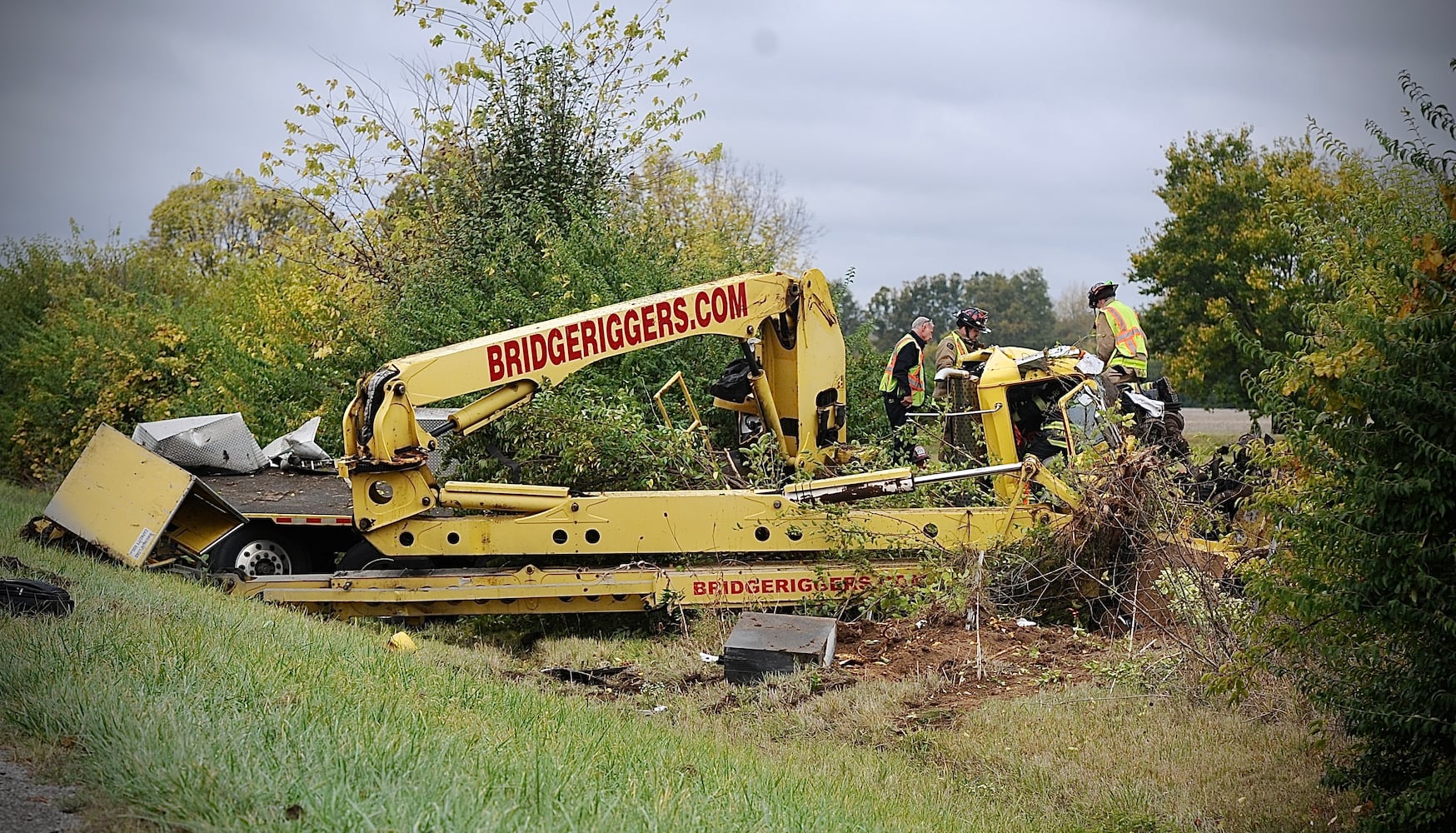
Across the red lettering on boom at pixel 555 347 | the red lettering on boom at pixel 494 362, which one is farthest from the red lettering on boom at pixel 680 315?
the red lettering on boom at pixel 494 362

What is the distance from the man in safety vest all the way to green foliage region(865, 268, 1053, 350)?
42404 mm

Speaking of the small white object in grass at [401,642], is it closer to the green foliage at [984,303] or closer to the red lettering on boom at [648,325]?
the red lettering on boom at [648,325]

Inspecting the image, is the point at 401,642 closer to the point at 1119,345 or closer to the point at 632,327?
the point at 632,327

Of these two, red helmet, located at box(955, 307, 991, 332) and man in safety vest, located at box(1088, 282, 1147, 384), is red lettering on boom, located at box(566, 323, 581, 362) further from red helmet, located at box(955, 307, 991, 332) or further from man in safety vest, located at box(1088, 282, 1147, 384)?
red helmet, located at box(955, 307, 991, 332)

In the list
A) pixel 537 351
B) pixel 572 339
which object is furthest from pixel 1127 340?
pixel 537 351

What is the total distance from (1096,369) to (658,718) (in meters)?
5.19

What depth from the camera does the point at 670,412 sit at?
12742mm

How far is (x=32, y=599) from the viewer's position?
22.9 ft

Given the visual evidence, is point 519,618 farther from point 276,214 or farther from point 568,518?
point 276,214

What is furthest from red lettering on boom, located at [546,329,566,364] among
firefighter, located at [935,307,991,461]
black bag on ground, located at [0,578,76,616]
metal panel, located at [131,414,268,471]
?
metal panel, located at [131,414,268,471]

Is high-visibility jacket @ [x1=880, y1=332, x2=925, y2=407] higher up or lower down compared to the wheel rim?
higher up

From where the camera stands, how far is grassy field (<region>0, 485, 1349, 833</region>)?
13.7ft

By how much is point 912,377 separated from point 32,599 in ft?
30.3

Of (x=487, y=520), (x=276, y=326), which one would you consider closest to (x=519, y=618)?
(x=487, y=520)
